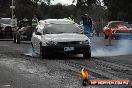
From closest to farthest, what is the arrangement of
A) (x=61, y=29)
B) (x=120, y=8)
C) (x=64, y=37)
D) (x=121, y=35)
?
1. (x=64, y=37)
2. (x=61, y=29)
3. (x=121, y=35)
4. (x=120, y=8)

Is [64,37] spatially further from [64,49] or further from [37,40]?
[37,40]

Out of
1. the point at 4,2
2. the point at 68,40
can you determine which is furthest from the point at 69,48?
the point at 4,2

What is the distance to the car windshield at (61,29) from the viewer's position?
57.9 feet

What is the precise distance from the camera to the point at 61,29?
17.8 metres

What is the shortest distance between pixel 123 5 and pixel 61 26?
5311 cm

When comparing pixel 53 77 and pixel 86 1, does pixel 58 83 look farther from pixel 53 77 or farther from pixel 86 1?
Result: pixel 86 1

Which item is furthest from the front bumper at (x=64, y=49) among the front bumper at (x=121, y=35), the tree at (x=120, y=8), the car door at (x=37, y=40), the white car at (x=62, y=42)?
the tree at (x=120, y=8)

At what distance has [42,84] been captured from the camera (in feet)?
31.1

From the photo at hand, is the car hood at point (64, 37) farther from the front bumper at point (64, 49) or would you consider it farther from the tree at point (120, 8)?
the tree at point (120, 8)

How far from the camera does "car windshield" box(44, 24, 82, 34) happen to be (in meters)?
17.7

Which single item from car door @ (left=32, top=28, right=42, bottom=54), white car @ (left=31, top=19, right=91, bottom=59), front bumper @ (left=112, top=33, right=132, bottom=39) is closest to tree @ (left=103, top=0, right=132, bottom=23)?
front bumper @ (left=112, top=33, right=132, bottom=39)

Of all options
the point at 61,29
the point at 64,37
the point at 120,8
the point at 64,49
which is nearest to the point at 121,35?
the point at 61,29

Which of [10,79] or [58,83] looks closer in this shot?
[58,83]

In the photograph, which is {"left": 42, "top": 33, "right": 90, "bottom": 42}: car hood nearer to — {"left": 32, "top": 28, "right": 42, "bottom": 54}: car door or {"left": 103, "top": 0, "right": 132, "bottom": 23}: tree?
{"left": 32, "top": 28, "right": 42, "bottom": 54}: car door
